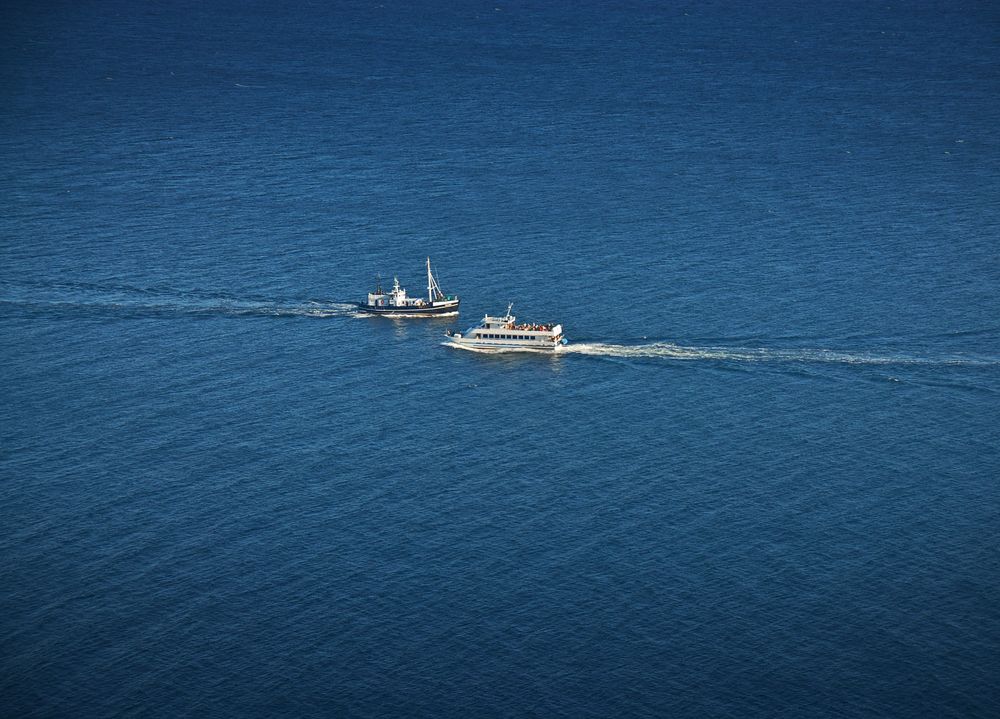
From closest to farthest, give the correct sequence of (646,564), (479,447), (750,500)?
(646,564), (750,500), (479,447)

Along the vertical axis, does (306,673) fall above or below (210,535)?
below

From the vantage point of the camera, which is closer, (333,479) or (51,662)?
(51,662)

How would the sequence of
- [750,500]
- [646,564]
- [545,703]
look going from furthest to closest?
[750,500]
[646,564]
[545,703]

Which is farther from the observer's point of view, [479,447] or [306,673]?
[479,447]

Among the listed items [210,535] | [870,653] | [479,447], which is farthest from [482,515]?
[870,653]

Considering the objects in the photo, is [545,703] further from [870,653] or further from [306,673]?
[870,653]

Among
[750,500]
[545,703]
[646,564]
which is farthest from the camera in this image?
[750,500]

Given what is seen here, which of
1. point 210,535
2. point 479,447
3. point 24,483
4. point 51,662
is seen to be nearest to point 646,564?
point 479,447

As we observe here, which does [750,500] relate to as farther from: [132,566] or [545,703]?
[132,566]

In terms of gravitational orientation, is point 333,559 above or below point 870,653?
above
